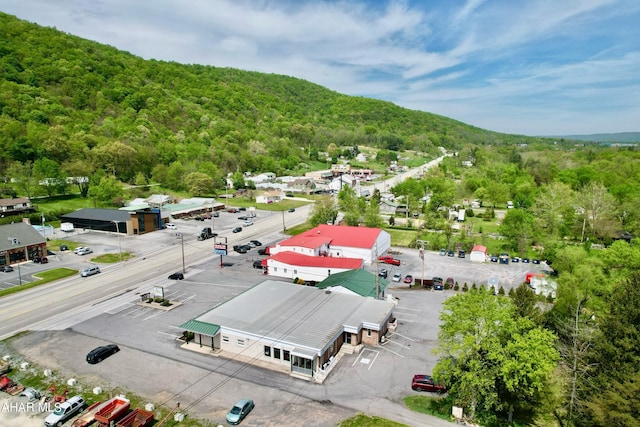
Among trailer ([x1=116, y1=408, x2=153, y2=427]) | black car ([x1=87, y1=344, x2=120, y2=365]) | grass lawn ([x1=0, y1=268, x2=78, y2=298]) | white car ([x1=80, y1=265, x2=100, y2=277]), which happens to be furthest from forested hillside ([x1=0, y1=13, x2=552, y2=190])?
trailer ([x1=116, y1=408, x2=153, y2=427])

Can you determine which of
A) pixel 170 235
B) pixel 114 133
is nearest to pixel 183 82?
pixel 114 133

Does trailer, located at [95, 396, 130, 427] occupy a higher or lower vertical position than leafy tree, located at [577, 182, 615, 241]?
lower

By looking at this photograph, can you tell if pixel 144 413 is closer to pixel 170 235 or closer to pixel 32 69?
pixel 170 235

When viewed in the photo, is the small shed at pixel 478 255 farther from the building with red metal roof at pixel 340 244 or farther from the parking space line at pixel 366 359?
the parking space line at pixel 366 359

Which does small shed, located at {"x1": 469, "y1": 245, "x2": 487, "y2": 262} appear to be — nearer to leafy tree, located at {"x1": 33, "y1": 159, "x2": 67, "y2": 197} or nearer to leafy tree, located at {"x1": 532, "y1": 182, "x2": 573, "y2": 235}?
leafy tree, located at {"x1": 532, "y1": 182, "x2": 573, "y2": 235}

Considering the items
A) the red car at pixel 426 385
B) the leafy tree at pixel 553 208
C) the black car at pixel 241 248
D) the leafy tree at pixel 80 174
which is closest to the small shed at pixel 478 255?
the leafy tree at pixel 553 208

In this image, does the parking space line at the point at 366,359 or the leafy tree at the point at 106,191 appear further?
the leafy tree at the point at 106,191
